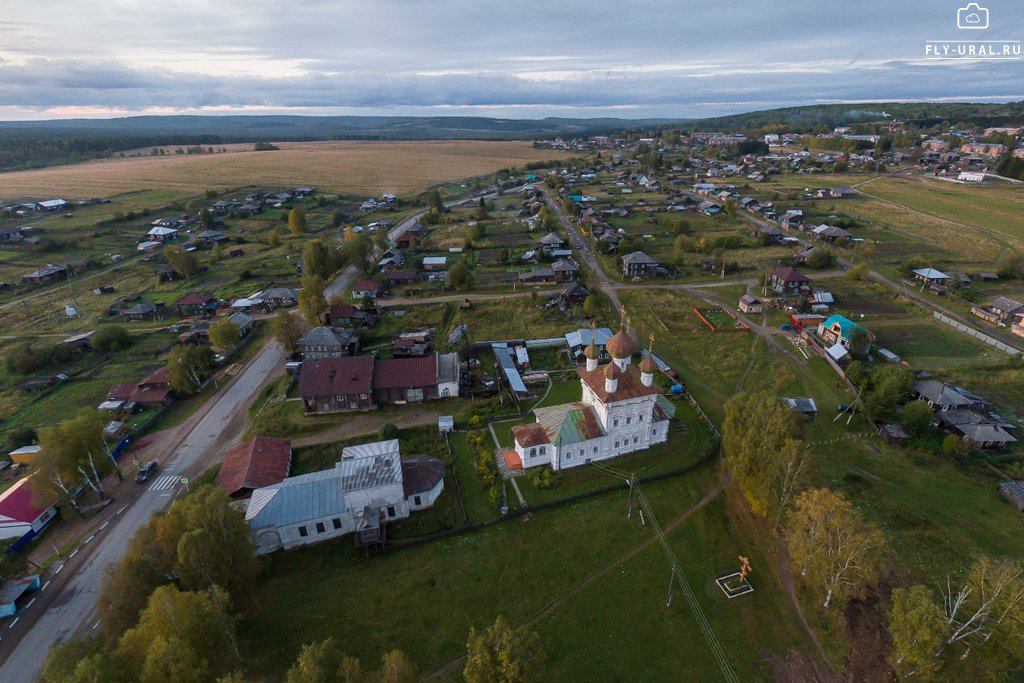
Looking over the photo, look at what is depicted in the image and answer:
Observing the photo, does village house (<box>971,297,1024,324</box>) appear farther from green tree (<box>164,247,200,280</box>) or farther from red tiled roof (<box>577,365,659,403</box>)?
green tree (<box>164,247,200,280</box>)

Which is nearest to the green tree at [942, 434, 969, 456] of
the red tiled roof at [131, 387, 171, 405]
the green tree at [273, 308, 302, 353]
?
the green tree at [273, 308, 302, 353]

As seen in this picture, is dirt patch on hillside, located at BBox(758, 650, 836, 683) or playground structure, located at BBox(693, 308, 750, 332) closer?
dirt patch on hillside, located at BBox(758, 650, 836, 683)

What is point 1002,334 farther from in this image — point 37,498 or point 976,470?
point 37,498

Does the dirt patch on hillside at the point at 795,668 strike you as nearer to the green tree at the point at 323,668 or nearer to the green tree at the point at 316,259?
the green tree at the point at 323,668

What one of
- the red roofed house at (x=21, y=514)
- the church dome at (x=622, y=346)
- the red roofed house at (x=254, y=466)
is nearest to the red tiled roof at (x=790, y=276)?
the church dome at (x=622, y=346)

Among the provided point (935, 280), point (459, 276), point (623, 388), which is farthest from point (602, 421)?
point (935, 280)

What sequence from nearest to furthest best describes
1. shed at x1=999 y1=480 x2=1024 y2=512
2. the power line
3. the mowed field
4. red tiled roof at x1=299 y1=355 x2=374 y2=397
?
the power line < shed at x1=999 y1=480 x2=1024 y2=512 < red tiled roof at x1=299 y1=355 x2=374 y2=397 < the mowed field

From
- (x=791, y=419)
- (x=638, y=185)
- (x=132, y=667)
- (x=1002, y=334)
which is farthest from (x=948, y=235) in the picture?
(x=132, y=667)
